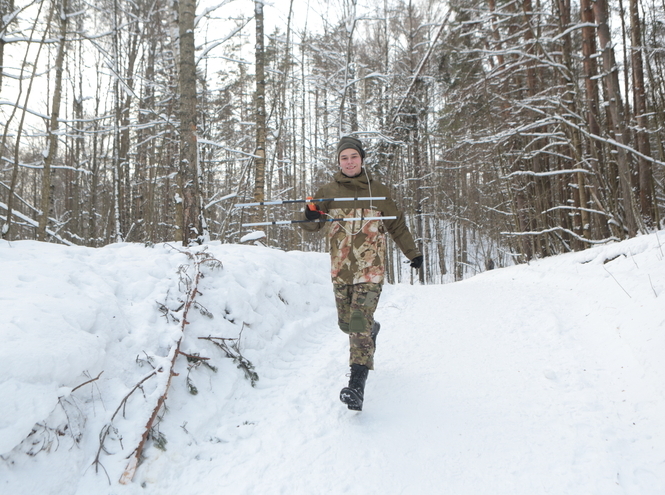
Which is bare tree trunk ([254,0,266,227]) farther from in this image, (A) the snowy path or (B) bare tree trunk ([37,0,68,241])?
(A) the snowy path

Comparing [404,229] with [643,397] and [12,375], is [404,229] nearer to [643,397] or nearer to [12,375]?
[643,397]

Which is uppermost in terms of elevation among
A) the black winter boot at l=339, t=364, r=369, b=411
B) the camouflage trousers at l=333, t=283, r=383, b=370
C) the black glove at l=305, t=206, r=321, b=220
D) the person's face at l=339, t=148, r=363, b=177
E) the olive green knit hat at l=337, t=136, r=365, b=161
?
the olive green knit hat at l=337, t=136, r=365, b=161

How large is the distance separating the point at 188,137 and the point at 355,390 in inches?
207

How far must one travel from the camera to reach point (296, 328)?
4.61 meters

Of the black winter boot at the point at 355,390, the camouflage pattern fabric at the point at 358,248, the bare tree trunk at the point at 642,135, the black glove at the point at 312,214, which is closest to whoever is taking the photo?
the black winter boot at the point at 355,390

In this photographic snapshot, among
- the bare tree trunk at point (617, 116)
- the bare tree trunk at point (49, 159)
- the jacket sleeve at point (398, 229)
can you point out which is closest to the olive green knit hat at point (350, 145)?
the jacket sleeve at point (398, 229)

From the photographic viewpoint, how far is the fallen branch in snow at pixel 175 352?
1997mm

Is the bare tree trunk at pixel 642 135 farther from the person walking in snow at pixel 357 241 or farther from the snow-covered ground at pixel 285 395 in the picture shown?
the person walking in snow at pixel 357 241

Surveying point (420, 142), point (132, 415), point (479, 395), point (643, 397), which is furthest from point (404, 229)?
point (420, 142)

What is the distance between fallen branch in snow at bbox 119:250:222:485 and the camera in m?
2.00

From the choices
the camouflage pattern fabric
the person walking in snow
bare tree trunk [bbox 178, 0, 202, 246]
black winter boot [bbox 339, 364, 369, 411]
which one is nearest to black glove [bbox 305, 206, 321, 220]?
the person walking in snow

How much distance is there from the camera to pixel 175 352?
279 centimetres

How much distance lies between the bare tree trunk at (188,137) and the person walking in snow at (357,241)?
12.0 feet

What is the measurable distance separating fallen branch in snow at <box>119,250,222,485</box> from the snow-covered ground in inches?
1.7
